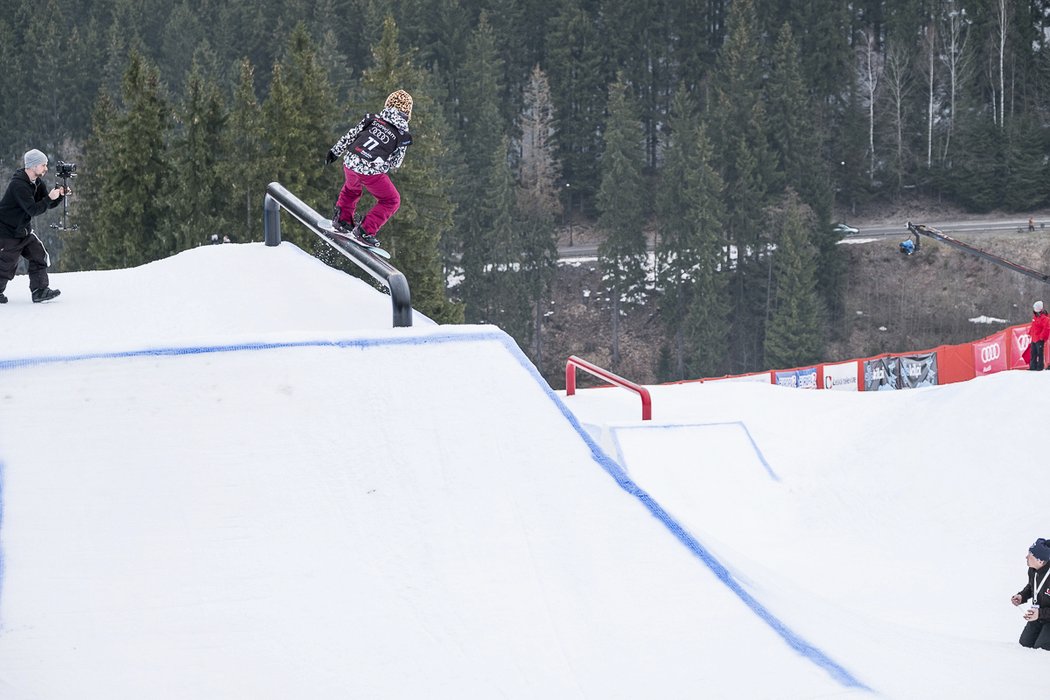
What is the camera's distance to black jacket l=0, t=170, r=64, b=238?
777 centimetres

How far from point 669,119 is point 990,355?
139 feet

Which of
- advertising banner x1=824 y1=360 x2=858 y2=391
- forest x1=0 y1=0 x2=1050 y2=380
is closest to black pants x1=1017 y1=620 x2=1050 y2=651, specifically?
advertising banner x1=824 y1=360 x2=858 y2=391

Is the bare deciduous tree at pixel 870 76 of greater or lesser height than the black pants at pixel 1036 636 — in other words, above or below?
above

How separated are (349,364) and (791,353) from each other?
163 ft

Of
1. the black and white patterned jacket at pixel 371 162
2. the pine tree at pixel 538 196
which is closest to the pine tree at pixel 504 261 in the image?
the pine tree at pixel 538 196

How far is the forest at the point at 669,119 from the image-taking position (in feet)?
190

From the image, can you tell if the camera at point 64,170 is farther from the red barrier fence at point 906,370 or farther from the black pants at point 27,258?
the red barrier fence at point 906,370

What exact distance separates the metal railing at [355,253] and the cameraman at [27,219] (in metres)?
1.76

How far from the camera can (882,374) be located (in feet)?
89.2

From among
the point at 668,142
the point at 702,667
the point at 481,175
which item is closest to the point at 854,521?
the point at 702,667

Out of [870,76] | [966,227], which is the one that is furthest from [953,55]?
[966,227]

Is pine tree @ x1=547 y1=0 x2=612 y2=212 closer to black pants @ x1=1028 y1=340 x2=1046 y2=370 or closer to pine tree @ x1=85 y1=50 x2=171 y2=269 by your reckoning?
pine tree @ x1=85 y1=50 x2=171 y2=269

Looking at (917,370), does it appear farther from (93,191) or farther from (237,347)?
(93,191)

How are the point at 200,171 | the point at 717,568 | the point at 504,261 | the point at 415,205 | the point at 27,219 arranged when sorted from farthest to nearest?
the point at 504,261
the point at 200,171
the point at 415,205
the point at 27,219
the point at 717,568
